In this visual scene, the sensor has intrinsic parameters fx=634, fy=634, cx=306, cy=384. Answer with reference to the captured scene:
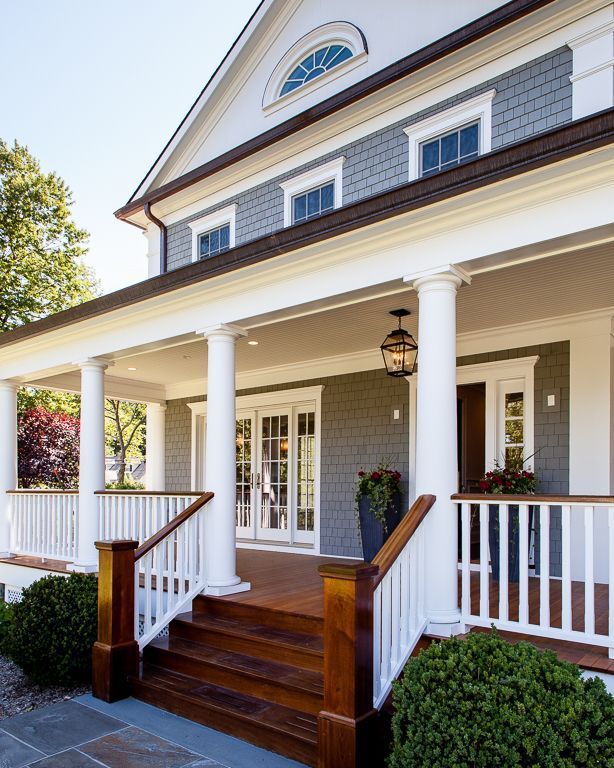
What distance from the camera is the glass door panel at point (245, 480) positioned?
30.1 ft

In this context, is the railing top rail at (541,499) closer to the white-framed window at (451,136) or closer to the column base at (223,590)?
the column base at (223,590)

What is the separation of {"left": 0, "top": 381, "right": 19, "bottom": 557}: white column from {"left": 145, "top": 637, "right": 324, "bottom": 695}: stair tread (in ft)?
13.6

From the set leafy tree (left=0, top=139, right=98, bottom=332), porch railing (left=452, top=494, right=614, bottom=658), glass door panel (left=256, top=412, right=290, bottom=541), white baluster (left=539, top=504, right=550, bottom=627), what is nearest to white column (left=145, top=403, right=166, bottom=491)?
glass door panel (left=256, top=412, right=290, bottom=541)

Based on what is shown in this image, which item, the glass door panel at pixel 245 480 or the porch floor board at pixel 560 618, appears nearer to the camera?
the porch floor board at pixel 560 618

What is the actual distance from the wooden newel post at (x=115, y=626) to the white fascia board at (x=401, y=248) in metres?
2.11

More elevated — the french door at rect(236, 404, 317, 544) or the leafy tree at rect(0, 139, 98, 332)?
the leafy tree at rect(0, 139, 98, 332)

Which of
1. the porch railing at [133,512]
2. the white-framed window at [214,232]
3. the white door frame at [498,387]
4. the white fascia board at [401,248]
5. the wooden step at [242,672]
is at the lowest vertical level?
the wooden step at [242,672]

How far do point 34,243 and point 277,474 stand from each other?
12.5 m

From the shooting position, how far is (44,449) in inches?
586

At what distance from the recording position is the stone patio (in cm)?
362

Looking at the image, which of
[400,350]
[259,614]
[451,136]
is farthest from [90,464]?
[451,136]

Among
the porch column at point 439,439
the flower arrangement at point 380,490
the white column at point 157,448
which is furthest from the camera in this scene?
the white column at point 157,448

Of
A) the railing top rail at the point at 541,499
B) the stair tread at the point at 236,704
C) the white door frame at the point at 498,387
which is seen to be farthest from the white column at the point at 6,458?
the railing top rail at the point at 541,499

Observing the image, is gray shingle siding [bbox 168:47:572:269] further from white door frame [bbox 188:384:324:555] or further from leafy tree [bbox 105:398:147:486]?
leafy tree [bbox 105:398:147:486]
